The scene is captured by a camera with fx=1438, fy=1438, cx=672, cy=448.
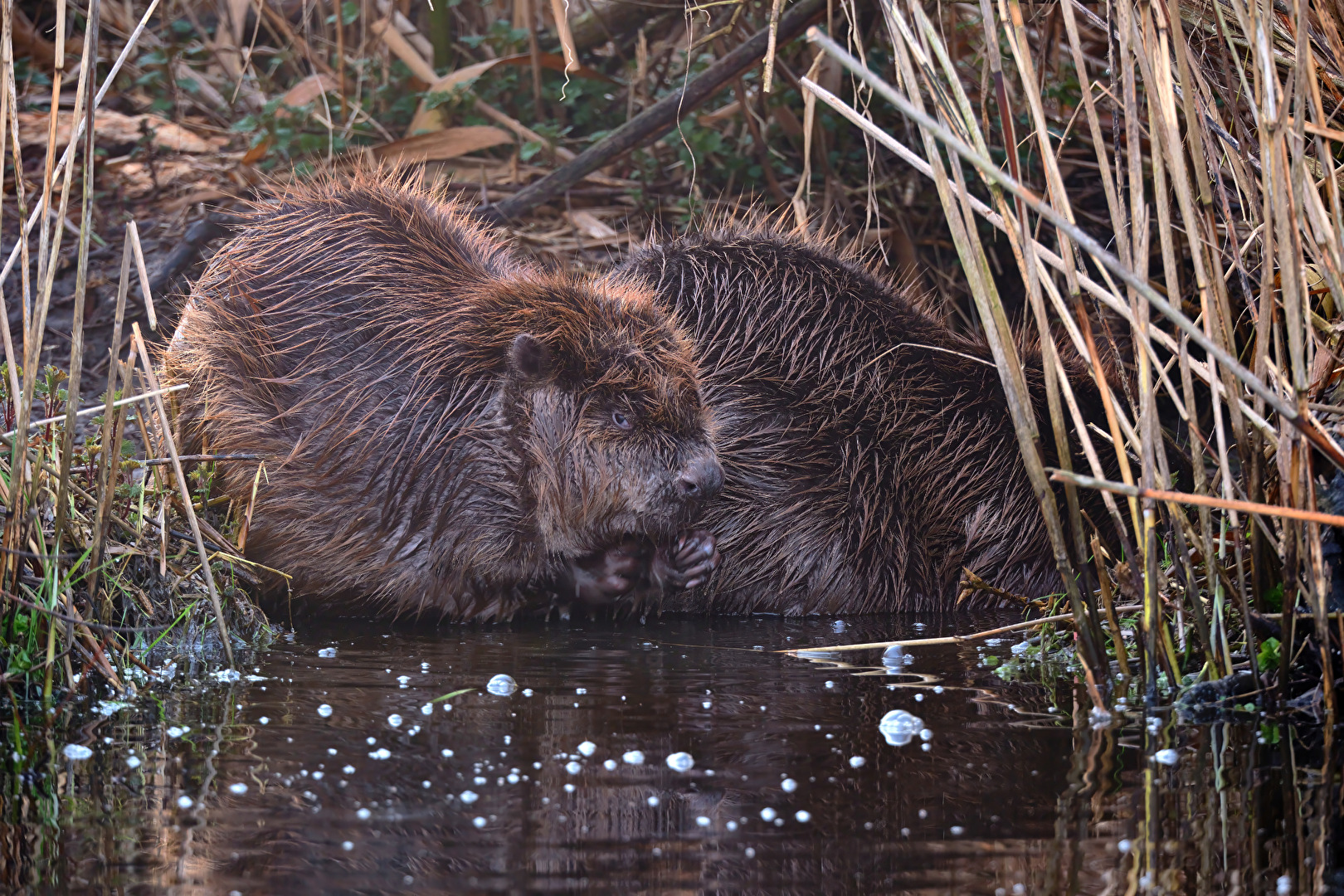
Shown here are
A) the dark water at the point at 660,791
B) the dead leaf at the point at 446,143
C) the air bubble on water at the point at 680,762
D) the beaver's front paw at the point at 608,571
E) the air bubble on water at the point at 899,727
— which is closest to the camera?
the dark water at the point at 660,791

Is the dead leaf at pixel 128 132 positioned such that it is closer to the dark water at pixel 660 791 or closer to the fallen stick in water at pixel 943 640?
the dark water at pixel 660 791

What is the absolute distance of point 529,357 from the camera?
3248 mm

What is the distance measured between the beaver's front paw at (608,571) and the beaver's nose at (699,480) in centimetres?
25

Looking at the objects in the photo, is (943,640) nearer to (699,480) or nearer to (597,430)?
(699,480)

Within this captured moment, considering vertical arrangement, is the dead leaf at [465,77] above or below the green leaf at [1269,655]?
A: above

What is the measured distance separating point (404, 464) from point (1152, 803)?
1.93m

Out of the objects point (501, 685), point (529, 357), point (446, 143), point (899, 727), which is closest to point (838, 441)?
point (529, 357)

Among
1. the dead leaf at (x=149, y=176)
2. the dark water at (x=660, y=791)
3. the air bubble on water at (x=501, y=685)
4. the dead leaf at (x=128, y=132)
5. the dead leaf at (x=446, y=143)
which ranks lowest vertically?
the dark water at (x=660, y=791)

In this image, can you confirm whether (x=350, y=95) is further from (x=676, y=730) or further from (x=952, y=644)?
(x=676, y=730)

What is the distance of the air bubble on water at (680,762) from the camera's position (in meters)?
2.01

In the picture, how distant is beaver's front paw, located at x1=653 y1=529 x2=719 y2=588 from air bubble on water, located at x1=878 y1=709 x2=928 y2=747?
1257 mm

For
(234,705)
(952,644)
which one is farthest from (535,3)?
(234,705)

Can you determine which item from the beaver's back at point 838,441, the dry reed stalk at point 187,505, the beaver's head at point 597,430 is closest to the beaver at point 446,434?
the beaver's head at point 597,430

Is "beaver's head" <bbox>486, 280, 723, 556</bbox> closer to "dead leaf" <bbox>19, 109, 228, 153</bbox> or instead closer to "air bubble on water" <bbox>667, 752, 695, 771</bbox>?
"air bubble on water" <bbox>667, 752, 695, 771</bbox>
